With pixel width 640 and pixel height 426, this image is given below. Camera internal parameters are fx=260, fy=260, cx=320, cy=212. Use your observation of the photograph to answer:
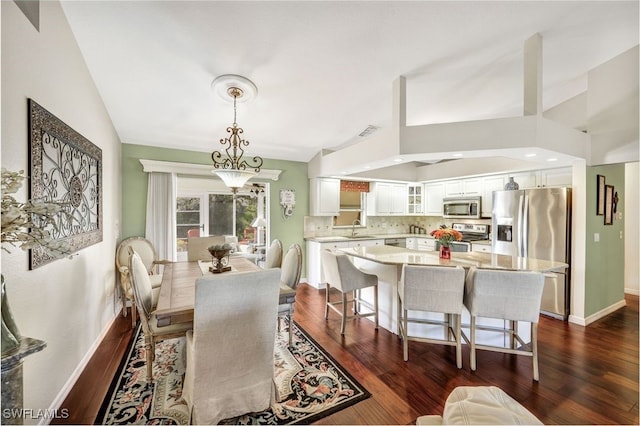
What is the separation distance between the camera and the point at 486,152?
2662 mm

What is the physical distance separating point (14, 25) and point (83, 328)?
2237 millimetres

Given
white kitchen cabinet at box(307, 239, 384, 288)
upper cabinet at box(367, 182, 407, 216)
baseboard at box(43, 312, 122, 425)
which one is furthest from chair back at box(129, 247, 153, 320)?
upper cabinet at box(367, 182, 407, 216)

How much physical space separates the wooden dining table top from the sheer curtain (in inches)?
38.4

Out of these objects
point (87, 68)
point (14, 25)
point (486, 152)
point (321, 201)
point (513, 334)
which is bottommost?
point (513, 334)

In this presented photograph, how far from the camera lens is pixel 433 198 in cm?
541

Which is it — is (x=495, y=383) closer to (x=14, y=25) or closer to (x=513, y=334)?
(x=513, y=334)

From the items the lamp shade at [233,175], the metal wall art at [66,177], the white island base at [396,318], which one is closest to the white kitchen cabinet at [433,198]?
the white island base at [396,318]

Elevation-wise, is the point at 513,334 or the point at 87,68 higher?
the point at 87,68

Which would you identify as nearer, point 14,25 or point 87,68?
point 14,25

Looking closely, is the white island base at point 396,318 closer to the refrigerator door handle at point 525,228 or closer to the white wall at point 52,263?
the refrigerator door handle at point 525,228

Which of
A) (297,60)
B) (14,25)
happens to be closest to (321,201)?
(297,60)

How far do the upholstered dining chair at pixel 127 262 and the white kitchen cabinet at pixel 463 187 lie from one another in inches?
196

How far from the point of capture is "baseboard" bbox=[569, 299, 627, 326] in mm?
3160

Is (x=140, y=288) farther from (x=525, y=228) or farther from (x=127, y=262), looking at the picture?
(x=525, y=228)
